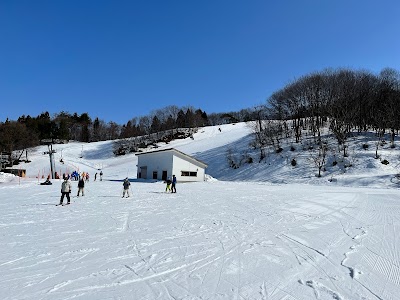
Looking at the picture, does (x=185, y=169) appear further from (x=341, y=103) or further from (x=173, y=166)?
(x=341, y=103)

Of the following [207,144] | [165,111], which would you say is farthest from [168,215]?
[165,111]

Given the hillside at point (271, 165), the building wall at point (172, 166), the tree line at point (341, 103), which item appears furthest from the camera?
the tree line at point (341, 103)

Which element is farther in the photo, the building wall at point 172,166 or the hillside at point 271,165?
the building wall at point 172,166

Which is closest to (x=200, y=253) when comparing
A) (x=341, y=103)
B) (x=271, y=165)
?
(x=271, y=165)

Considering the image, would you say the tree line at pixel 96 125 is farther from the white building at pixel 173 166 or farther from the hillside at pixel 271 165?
the white building at pixel 173 166

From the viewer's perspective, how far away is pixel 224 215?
529 inches

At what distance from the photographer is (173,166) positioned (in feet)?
140

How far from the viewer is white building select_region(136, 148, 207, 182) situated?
43344 millimetres

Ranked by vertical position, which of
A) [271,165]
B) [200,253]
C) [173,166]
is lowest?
[200,253]

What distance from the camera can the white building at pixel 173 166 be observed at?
142 feet

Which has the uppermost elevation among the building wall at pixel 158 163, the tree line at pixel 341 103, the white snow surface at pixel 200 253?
the tree line at pixel 341 103

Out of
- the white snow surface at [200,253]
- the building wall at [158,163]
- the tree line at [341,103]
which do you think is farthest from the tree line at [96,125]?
the white snow surface at [200,253]

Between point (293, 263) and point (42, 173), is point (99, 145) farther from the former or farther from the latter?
point (293, 263)

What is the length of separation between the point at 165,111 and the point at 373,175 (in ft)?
284
